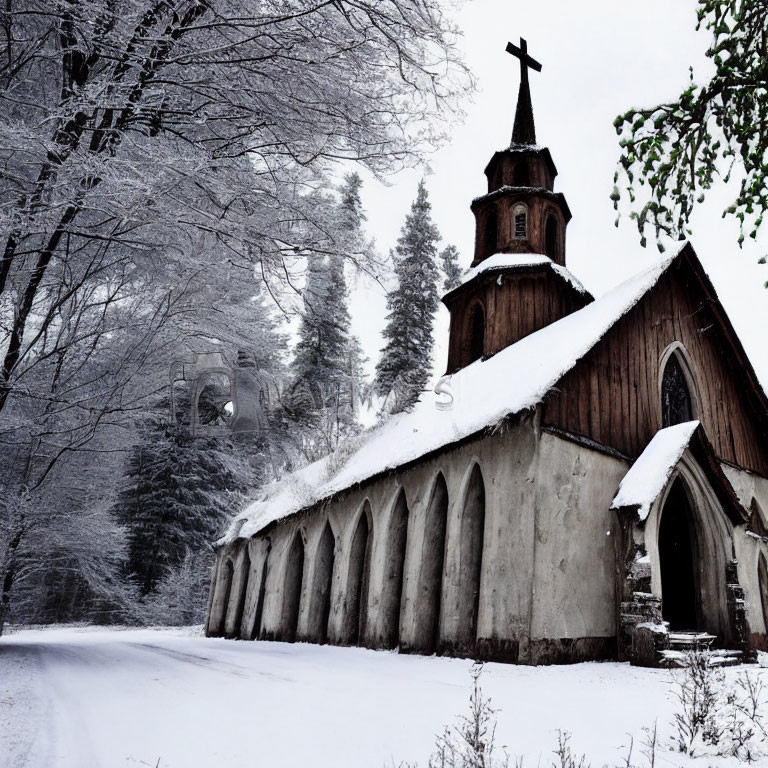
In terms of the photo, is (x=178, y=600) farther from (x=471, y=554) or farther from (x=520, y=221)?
(x=520, y=221)

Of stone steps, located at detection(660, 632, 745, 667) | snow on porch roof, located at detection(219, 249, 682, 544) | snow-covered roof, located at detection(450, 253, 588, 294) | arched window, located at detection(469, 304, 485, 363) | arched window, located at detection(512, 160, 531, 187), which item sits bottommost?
stone steps, located at detection(660, 632, 745, 667)

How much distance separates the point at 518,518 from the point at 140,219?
25.0ft

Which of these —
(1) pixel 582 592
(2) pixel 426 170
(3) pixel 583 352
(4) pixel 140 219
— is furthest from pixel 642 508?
(4) pixel 140 219

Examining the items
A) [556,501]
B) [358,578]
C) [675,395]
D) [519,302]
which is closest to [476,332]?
[519,302]

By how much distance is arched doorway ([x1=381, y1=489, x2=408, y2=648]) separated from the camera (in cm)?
1248

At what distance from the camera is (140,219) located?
4.32m

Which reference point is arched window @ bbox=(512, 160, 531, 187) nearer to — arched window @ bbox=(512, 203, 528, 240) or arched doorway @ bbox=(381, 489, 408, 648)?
arched window @ bbox=(512, 203, 528, 240)

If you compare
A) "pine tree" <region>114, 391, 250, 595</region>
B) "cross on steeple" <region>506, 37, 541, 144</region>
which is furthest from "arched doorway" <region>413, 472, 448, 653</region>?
"pine tree" <region>114, 391, 250, 595</region>

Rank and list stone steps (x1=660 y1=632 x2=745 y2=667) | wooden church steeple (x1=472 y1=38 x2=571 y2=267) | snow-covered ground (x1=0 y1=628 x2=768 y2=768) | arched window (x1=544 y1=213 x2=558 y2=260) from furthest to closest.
→ arched window (x1=544 y1=213 x2=558 y2=260), wooden church steeple (x1=472 y1=38 x2=571 y2=267), stone steps (x1=660 y1=632 x2=745 y2=667), snow-covered ground (x1=0 y1=628 x2=768 y2=768)

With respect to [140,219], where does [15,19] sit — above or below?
above

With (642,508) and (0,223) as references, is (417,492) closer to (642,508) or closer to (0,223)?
(642,508)

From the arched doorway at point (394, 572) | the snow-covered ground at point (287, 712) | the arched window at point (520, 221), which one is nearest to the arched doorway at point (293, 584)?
the arched doorway at point (394, 572)

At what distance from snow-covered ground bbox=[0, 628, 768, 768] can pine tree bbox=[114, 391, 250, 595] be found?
73.1 ft

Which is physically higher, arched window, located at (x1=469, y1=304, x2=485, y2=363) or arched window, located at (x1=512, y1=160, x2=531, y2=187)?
arched window, located at (x1=512, y1=160, x2=531, y2=187)
